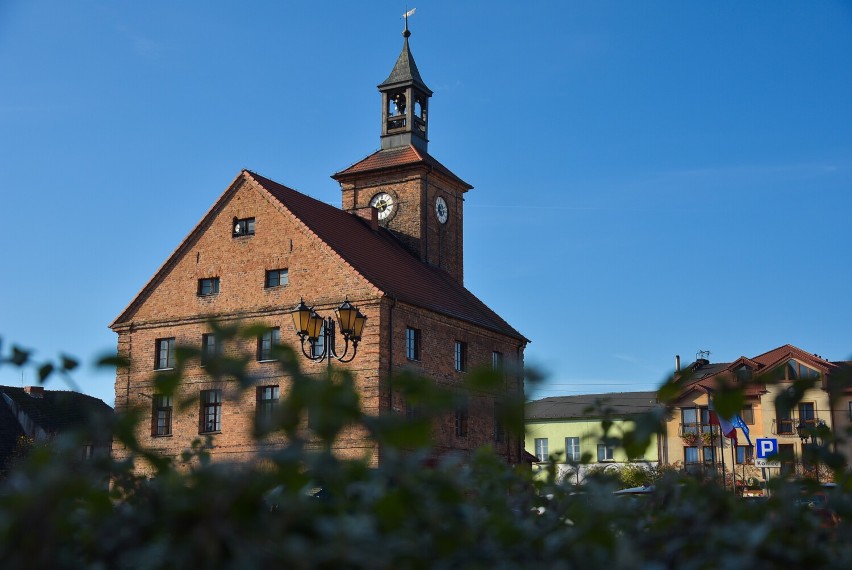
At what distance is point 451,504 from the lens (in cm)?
214

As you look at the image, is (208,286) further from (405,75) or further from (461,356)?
(405,75)

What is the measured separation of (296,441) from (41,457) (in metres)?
0.58

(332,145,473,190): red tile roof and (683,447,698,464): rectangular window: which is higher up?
(332,145,473,190): red tile roof

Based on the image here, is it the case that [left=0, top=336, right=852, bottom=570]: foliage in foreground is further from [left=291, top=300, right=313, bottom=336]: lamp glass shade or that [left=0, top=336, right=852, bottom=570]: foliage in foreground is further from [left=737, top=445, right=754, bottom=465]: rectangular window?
[left=737, top=445, right=754, bottom=465]: rectangular window

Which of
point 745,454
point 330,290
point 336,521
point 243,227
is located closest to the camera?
point 336,521

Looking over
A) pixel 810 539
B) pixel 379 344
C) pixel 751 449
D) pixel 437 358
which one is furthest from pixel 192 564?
pixel 751 449

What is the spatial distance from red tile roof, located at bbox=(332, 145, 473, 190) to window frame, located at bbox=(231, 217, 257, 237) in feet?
20.8

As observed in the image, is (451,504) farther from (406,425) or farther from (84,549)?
(84,549)

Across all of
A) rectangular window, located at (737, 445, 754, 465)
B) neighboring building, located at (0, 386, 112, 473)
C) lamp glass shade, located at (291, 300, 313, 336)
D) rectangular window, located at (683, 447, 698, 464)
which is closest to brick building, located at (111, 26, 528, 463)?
lamp glass shade, located at (291, 300, 313, 336)

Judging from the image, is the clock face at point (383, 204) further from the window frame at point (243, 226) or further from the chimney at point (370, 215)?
the window frame at point (243, 226)

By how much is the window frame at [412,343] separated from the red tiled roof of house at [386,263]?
0.89 meters

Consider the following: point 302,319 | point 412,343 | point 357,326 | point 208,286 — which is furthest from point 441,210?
point 302,319

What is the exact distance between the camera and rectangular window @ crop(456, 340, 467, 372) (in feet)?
113

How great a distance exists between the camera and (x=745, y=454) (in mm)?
52344
